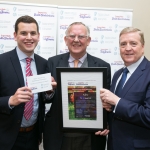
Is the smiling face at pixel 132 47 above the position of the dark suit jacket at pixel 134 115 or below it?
above

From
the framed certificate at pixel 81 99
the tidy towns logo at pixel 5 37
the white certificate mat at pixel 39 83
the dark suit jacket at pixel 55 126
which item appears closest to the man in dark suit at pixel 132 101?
the framed certificate at pixel 81 99

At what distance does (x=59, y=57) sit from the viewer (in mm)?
2422

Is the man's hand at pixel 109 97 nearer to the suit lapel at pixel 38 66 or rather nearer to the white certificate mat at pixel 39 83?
the white certificate mat at pixel 39 83

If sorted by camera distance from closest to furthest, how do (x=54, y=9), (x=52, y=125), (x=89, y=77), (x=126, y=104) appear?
(x=126, y=104)
(x=89, y=77)
(x=52, y=125)
(x=54, y=9)

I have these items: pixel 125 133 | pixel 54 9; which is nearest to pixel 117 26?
pixel 54 9

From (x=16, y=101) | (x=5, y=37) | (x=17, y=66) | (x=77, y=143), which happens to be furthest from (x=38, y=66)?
(x=5, y=37)

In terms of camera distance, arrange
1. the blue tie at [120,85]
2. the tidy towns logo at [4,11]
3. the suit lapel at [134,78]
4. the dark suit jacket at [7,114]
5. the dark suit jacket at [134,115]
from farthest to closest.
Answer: the tidy towns logo at [4,11] → the dark suit jacket at [7,114] → the blue tie at [120,85] → the suit lapel at [134,78] → the dark suit jacket at [134,115]

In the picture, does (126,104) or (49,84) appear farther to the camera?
(49,84)

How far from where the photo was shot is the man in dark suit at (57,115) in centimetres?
227

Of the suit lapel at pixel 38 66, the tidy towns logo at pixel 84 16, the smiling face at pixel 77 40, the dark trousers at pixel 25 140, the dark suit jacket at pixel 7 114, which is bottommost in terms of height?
the dark trousers at pixel 25 140

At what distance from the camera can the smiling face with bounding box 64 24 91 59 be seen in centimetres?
237

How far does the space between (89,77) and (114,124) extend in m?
0.52

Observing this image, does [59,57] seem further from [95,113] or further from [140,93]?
[140,93]

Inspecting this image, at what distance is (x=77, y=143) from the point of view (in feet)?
7.59
